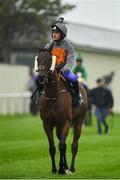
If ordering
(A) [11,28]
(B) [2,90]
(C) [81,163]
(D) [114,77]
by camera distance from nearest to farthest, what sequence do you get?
(C) [81,163] < (B) [2,90] < (A) [11,28] < (D) [114,77]

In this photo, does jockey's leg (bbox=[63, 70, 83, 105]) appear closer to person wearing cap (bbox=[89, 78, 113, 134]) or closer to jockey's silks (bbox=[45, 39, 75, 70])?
jockey's silks (bbox=[45, 39, 75, 70])


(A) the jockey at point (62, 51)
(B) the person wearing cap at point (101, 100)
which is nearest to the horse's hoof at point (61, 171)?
(A) the jockey at point (62, 51)

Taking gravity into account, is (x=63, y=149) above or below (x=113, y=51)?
above

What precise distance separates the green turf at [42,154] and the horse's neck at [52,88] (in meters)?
1.53

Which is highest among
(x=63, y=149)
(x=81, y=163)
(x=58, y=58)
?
(x=58, y=58)

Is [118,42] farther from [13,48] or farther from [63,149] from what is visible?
[63,149]

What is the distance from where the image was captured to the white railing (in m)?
46.2

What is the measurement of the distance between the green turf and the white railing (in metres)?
11.4

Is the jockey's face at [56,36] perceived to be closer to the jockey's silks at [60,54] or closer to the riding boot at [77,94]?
the jockey's silks at [60,54]

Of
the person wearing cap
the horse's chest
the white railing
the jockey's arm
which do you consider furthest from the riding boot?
the white railing

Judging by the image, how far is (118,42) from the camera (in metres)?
61.8

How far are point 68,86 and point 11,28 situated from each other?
119 ft

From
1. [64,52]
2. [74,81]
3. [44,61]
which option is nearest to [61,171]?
[74,81]

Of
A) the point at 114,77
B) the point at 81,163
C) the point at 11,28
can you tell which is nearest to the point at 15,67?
the point at 11,28
